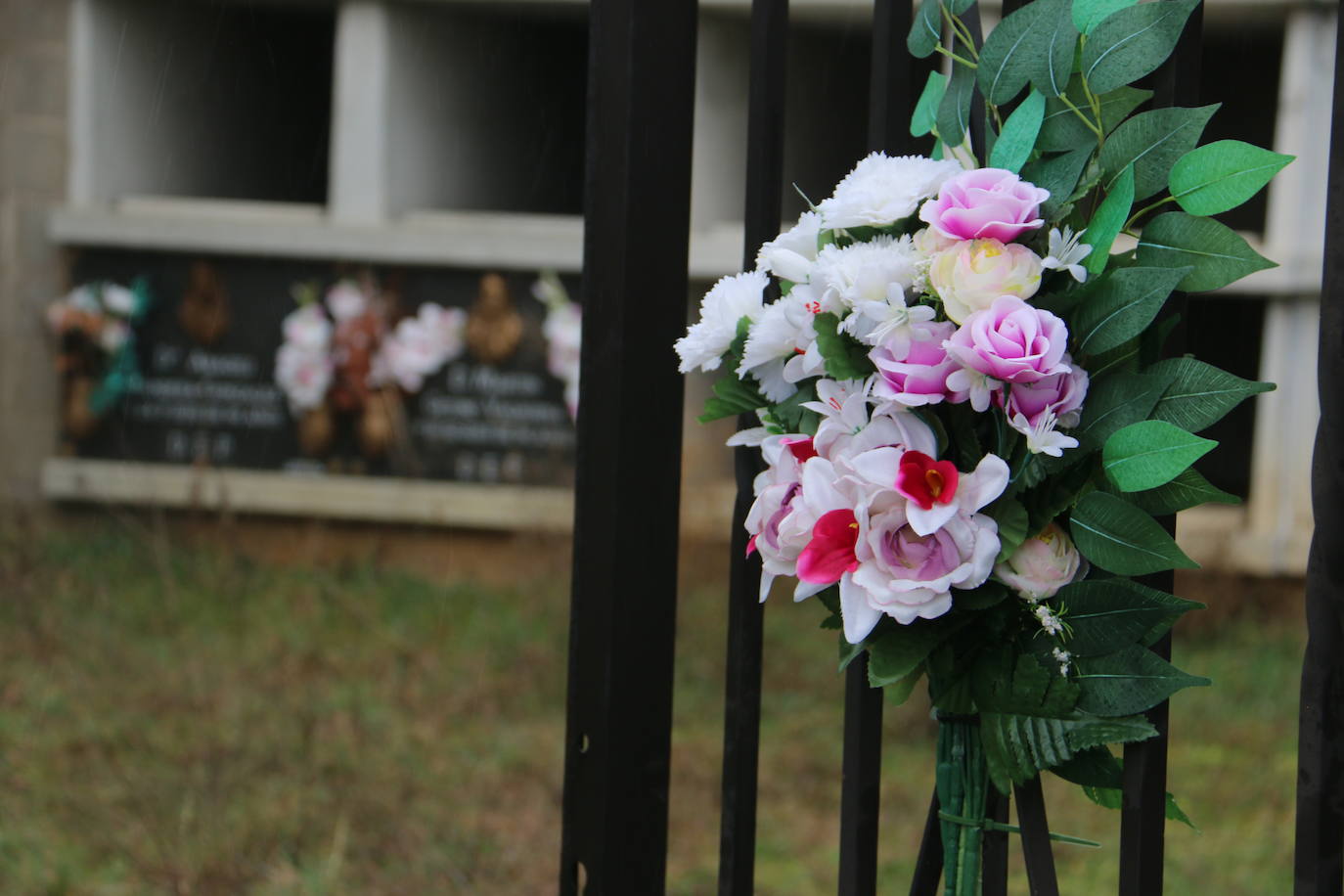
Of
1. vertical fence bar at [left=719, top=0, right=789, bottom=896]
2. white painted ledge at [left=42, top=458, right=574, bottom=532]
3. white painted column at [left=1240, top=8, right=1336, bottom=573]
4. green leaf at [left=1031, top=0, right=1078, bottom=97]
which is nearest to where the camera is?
green leaf at [left=1031, top=0, right=1078, bottom=97]

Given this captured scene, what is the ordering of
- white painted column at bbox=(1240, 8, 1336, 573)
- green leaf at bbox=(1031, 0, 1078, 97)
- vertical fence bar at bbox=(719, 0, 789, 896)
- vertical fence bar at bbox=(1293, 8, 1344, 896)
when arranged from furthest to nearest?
white painted column at bbox=(1240, 8, 1336, 573)
vertical fence bar at bbox=(719, 0, 789, 896)
green leaf at bbox=(1031, 0, 1078, 97)
vertical fence bar at bbox=(1293, 8, 1344, 896)

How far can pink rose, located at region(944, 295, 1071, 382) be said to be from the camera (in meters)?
0.92

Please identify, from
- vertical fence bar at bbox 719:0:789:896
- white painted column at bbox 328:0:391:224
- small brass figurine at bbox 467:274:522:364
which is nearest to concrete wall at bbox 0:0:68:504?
white painted column at bbox 328:0:391:224

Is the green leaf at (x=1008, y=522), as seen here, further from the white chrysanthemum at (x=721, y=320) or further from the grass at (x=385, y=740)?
the grass at (x=385, y=740)

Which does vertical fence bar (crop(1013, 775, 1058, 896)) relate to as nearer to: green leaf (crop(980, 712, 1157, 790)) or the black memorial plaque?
green leaf (crop(980, 712, 1157, 790))

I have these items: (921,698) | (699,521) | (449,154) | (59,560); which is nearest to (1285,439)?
(921,698)

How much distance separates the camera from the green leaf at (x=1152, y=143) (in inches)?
37.0

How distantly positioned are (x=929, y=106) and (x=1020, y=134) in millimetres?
115

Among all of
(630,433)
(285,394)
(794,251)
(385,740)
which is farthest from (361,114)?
(794,251)

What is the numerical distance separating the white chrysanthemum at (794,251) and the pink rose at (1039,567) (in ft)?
0.86

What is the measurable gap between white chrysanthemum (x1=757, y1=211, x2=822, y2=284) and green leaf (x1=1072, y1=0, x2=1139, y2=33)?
24 centimetres

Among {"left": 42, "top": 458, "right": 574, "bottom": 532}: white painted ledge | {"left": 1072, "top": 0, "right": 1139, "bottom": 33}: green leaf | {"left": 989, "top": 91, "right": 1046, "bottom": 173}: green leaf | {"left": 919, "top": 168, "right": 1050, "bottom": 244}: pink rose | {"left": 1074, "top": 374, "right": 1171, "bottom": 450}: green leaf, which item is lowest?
{"left": 42, "top": 458, "right": 574, "bottom": 532}: white painted ledge

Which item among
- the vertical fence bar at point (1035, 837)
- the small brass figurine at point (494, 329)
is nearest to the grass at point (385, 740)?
the small brass figurine at point (494, 329)

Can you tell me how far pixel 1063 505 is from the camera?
0.97 meters
